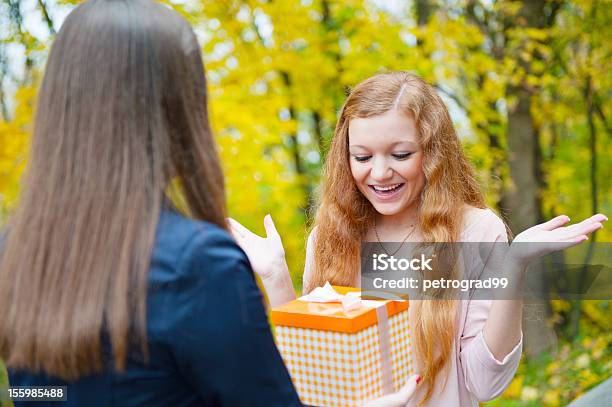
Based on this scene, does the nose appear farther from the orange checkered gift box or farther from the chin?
the orange checkered gift box

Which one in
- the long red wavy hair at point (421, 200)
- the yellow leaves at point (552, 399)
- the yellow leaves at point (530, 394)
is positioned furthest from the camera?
the yellow leaves at point (530, 394)

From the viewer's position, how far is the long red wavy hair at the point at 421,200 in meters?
1.84

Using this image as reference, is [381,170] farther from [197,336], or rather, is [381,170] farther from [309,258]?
[197,336]

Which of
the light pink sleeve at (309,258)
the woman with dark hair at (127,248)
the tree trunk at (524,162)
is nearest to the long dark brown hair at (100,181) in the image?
the woman with dark hair at (127,248)

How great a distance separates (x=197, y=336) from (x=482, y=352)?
0.97 meters

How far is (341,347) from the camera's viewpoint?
4.62 ft

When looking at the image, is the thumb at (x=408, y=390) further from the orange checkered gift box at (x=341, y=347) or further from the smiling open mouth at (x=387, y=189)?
the smiling open mouth at (x=387, y=189)

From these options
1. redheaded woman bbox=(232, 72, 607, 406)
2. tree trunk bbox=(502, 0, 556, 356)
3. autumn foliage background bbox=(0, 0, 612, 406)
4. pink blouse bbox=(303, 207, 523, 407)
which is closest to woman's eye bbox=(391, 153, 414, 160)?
redheaded woman bbox=(232, 72, 607, 406)

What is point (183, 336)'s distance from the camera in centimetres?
102

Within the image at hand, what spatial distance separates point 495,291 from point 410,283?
0.30 m

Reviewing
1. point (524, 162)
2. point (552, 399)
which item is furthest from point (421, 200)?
point (524, 162)

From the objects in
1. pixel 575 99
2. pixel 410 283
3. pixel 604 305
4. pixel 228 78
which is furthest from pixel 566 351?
pixel 410 283

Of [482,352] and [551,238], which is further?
[482,352]

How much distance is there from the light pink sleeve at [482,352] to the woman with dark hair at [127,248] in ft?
2.62
